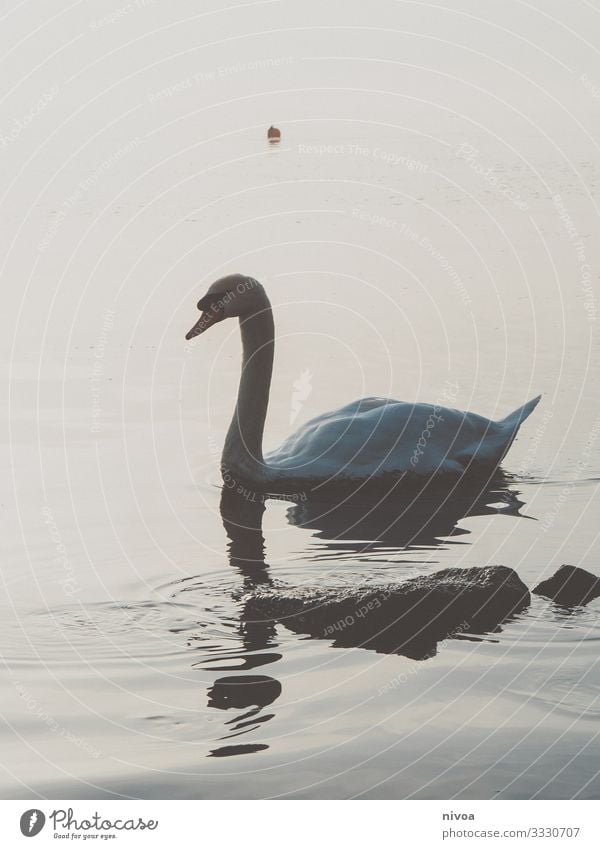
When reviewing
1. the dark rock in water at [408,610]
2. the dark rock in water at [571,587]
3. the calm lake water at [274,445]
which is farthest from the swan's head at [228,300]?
the dark rock in water at [571,587]

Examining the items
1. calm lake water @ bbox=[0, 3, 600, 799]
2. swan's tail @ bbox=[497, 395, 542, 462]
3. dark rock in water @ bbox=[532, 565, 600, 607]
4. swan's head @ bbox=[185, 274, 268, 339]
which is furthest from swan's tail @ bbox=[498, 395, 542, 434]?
dark rock in water @ bbox=[532, 565, 600, 607]

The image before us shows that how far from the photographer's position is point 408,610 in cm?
800

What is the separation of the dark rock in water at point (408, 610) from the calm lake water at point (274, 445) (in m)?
0.13

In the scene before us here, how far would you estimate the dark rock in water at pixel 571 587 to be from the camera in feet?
27.3

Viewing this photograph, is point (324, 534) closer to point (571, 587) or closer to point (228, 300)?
point (571, 587)

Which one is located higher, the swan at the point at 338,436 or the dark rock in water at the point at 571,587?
the swan at the point at 338,436

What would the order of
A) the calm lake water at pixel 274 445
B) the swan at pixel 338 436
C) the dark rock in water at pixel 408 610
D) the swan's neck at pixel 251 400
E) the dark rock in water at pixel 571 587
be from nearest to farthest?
the calm lake water at pixel 274 445 < the dark rock in water at pixel 408 610 < the dark rock in water at pixel 571 587 < the swan at pixel 338 436 < the swan's neck at pixel 251 400

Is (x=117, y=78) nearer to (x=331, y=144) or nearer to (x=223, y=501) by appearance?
(x=331, y=144)

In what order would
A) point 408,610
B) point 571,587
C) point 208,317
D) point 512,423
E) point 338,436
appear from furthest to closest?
point 208,317
point 512,423
point 338,436
point 571,587
point 408,610

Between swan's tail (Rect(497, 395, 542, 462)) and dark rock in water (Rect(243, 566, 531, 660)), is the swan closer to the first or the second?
Result: swan's tail (Rect(497, 395, 542, 462))

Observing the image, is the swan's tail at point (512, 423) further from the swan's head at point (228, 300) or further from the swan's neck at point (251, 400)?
the swan's head at point (228, 300)

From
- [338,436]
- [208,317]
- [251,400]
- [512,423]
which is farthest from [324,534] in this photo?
[208,317]

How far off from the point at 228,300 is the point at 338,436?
5.47 feet
